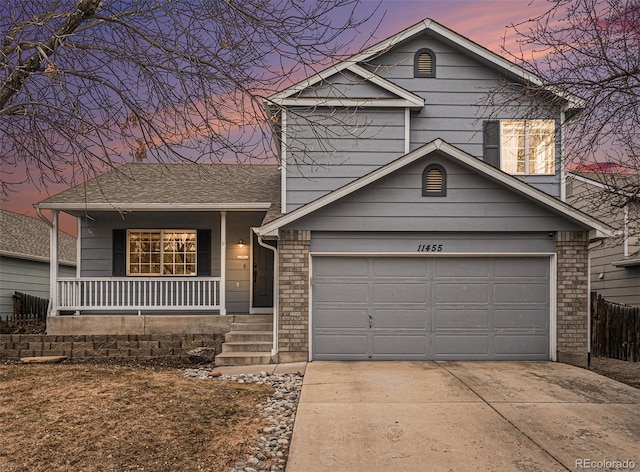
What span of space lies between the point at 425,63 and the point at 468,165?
10.4 feet

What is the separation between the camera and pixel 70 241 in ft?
76.5

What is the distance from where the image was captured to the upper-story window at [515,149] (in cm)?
1151

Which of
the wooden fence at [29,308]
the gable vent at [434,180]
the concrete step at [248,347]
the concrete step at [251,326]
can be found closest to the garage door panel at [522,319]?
the gable vent at [434,180]

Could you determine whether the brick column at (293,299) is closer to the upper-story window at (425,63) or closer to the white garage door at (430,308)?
the white garage door at (430,308)

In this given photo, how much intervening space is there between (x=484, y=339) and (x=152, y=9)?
27.6ft

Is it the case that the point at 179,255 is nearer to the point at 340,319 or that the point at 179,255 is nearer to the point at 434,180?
the point at 340,319

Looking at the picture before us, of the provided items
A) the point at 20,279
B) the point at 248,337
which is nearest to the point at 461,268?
the point at 248,337

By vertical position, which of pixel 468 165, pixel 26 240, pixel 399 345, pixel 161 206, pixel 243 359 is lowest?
pixel 243 359

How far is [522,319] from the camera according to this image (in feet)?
33.6

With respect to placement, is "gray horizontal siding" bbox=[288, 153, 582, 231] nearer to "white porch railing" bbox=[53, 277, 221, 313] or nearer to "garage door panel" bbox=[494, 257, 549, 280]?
"garage door panel" bbox=[494, 257, 549, 280]

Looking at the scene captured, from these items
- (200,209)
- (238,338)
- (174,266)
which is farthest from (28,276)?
(238,338)

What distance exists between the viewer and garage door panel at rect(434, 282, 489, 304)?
33.8 feet

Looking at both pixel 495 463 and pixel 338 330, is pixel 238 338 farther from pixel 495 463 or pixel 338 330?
pixel 495 463

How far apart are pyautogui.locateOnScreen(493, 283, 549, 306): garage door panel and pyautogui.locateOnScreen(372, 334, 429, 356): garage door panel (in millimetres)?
1753
